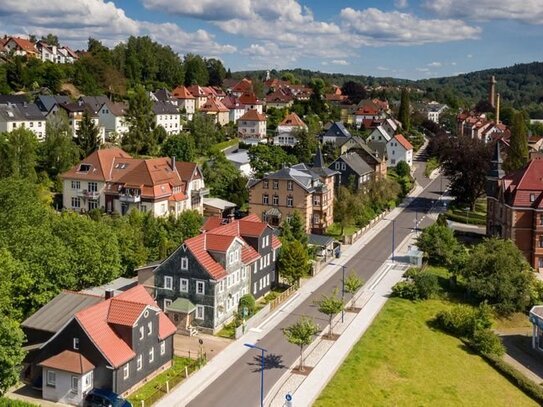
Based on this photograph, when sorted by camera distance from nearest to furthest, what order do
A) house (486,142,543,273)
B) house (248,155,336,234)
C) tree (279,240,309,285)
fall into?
tree (279,240,309,285) < house (486,142,543,273) < house (248,155,336,234)

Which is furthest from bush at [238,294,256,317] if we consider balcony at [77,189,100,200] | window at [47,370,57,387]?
balcony at [77,189,100,200]

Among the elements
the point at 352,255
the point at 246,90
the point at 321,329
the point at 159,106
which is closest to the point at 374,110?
the point at 246,90

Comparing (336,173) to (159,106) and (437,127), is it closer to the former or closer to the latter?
(159,106)

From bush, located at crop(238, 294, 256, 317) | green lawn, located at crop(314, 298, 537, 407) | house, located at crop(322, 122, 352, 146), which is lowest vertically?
green lawn, located at crop(314, 298, 537, 407)

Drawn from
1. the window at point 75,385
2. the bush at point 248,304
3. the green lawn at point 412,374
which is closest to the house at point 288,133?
the bush at point 248,304

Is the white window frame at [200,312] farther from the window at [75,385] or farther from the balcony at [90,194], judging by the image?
the balcony at [90,194]

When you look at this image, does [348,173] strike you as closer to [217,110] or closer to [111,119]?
[111,119]

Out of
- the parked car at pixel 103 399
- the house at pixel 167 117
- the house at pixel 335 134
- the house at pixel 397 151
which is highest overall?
the house at pixel 167 117

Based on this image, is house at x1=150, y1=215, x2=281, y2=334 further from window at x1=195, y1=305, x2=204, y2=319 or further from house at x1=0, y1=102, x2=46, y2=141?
house at x1=0, y1=102, x2=46, y2=141
